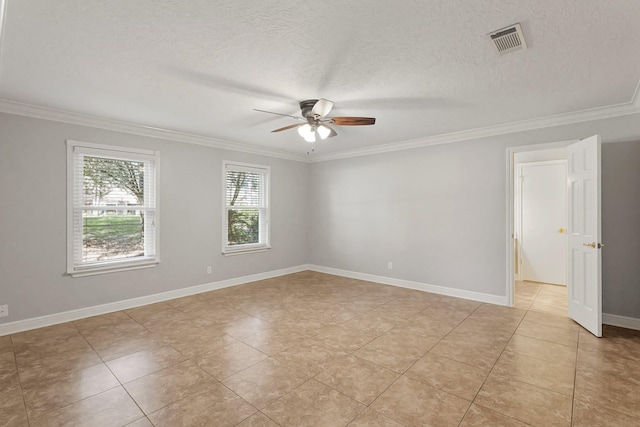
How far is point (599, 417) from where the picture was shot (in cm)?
196

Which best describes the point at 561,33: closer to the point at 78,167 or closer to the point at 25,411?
the point at 25,411

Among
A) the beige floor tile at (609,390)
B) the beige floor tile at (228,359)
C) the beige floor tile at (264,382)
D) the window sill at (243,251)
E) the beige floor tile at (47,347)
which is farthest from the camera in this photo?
the window sill at (243,251)

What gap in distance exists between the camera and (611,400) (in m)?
2.14

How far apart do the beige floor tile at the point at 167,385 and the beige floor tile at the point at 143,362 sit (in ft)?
0.29

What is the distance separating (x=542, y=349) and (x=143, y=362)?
149 inches

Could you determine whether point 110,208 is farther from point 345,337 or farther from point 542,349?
point 542,349

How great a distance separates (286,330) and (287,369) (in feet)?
2.81

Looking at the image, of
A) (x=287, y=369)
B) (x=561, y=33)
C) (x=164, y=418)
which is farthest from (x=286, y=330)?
(x=561, y=33)

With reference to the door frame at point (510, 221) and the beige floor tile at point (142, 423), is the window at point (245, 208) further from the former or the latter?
the door frame at point (510, 221)

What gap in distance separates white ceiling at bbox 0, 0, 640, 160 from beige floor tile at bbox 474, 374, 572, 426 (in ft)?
8.38

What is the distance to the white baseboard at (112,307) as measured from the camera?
11.1 feet

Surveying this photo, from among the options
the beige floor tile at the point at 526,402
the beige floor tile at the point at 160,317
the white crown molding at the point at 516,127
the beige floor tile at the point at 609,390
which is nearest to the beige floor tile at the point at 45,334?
the beige floor tile at the point at 160,317

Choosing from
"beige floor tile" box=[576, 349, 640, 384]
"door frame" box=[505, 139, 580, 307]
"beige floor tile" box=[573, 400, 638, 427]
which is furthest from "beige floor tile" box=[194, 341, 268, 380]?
"door frame" box=[505, 139, 580, 307]

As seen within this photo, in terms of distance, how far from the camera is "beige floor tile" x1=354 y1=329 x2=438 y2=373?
8.84 ft
